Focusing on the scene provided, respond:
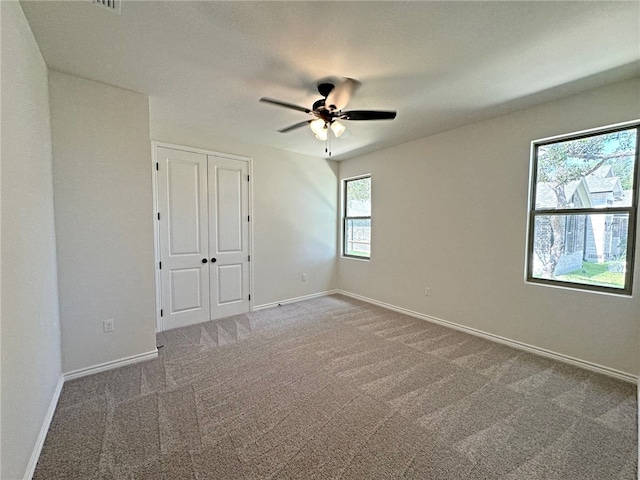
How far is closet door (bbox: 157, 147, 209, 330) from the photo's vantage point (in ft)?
11.3

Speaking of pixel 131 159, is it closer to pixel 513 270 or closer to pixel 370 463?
pixel 370 463

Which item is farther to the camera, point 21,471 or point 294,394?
point 294,394

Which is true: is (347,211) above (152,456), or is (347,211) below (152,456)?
above

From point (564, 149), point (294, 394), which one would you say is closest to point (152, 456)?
point (294, 394)

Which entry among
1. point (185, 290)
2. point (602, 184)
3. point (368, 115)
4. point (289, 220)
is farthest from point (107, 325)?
point (602, 184)

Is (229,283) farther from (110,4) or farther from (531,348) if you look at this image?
(531,348)

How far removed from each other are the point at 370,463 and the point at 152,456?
1.28 metres

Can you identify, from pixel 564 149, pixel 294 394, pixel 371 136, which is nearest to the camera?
pixel 294 394

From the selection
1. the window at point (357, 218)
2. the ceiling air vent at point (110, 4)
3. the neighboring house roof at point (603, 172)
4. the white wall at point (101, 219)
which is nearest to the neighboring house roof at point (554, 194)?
the neighboring house roof at point (603, 172)

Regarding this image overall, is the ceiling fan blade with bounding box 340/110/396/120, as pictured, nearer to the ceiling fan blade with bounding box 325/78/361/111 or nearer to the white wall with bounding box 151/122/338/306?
the ceiling fan blade with bounding box 325/78/361/111

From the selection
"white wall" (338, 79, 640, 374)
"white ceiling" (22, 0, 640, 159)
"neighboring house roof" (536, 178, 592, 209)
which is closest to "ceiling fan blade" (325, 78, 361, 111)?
"white ceiling" (22, 0, 640, 159)

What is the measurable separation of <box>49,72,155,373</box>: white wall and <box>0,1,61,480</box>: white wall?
0.22 m

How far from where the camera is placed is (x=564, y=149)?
272 cm

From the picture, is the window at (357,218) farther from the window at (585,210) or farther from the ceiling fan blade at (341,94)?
the window at (585,210)
